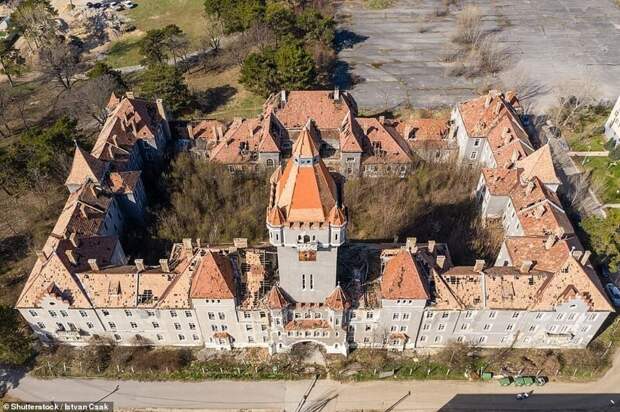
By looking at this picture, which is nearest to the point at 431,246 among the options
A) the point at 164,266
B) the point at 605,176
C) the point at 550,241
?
the point at 550,241

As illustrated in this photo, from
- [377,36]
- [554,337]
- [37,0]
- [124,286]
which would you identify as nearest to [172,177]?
[124,286]

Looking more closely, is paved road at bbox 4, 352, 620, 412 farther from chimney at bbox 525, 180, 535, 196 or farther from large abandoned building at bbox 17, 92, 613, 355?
chimney at bbox 525, 180, 535, 196

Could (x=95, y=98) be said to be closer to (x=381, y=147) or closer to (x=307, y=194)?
(x=381, y=147)

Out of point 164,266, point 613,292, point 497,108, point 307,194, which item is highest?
point 307,194

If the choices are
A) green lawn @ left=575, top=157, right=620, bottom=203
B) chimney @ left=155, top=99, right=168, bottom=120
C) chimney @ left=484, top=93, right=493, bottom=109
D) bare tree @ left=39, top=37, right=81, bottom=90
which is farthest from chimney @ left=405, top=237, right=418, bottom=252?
bare tree @ left=39, top=37, right=81, bottom=90

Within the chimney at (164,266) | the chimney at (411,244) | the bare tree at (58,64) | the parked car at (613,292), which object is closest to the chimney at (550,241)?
the parked car at (613,292)

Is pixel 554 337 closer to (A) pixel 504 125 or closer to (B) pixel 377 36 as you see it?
(A) pixel 504 125

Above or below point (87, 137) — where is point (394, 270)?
above
